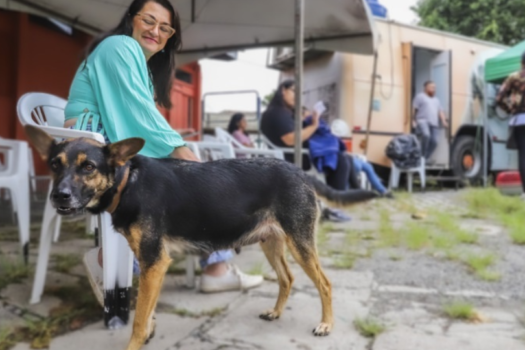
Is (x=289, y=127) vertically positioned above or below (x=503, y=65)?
below

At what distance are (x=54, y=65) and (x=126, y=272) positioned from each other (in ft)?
15.9

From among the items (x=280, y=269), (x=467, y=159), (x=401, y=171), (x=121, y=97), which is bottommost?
(x=280, y=269)

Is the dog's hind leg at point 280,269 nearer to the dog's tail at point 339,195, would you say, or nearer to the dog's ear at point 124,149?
the dog's tail at point 339,195

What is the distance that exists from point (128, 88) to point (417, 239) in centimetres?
286

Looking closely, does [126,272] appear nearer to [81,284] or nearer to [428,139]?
[81,284]

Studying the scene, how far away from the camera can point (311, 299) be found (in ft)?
8.15

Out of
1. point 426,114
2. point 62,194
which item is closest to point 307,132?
point 62,194

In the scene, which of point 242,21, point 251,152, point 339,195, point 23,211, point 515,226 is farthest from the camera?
point 242,21

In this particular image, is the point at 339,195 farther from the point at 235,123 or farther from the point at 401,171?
the point at 401,171

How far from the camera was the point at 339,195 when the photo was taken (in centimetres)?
238

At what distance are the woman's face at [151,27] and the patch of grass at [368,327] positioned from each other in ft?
5.12

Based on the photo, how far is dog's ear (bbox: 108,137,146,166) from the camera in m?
1.46

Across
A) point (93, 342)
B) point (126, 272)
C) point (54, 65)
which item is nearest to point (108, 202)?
point (126, 272)

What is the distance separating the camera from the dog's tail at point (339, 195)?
7.64ft
